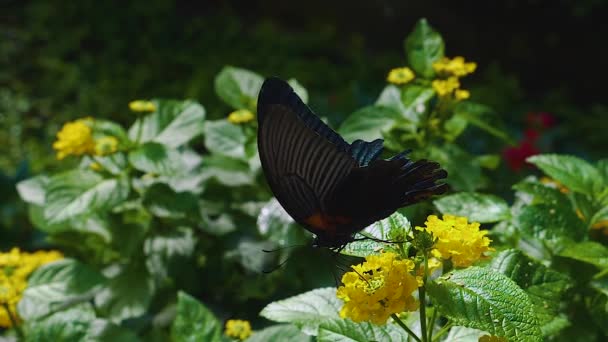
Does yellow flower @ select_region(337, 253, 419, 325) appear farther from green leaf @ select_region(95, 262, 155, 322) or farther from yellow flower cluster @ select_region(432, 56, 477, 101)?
green leaf @ select_region(95, 262, 155, 322)

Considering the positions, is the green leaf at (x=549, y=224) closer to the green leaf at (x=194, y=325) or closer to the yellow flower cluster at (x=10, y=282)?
the green leaf at (x=194, y=325)

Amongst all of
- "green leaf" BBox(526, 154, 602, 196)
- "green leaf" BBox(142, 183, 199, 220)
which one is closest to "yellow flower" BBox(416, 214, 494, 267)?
"green leaf" BBox(526, 154, 602, 196)

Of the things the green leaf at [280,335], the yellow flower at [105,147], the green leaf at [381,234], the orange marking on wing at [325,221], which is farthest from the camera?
the yellow flower at [105,147]

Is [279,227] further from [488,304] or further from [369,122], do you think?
[488,304]

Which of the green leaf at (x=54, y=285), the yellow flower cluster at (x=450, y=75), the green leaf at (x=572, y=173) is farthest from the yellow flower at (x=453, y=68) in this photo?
the green leaf at (x=54, y=285)

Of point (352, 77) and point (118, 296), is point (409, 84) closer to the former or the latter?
point (118, 296)

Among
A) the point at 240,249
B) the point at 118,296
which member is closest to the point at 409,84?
the point at 240,249

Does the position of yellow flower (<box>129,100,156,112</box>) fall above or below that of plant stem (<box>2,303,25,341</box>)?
above
